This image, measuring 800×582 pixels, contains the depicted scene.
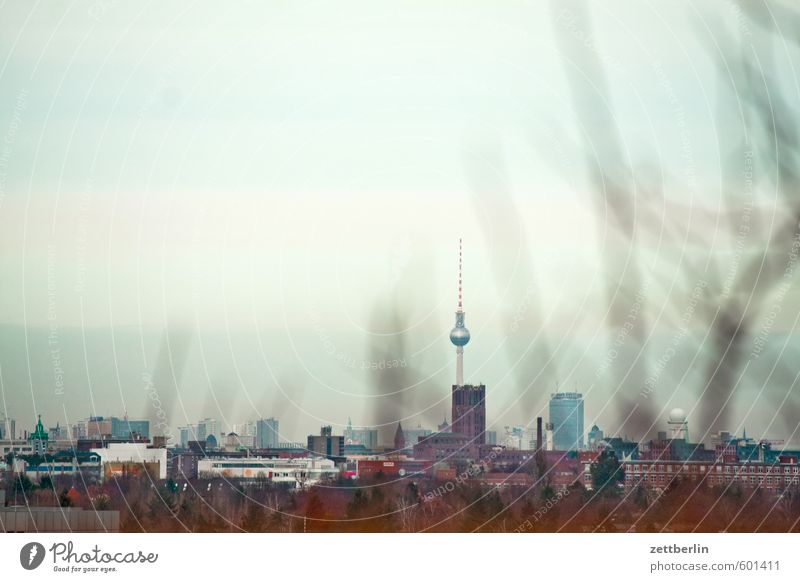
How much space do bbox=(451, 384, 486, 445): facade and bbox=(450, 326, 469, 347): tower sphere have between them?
15.6 ft

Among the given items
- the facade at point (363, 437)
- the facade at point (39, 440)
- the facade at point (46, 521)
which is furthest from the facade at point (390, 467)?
the facade at point (46, 521)

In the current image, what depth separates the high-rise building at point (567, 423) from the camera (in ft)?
153

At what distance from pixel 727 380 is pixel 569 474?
12.2m

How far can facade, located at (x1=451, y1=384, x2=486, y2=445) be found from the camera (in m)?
51.1

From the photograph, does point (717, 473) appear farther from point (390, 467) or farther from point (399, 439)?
point (399, 439)

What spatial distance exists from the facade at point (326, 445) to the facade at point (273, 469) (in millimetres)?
332

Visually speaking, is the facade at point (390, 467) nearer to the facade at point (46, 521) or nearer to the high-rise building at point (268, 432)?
the high-rise building at point (268, 432)

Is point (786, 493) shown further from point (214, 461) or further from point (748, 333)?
point (214, 461)

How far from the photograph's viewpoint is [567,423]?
4966 cm

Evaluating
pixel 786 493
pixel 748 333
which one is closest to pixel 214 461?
pixel 786 493

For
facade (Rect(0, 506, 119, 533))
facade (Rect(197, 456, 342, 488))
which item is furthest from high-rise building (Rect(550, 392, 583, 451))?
facade (Rect(0, 506, 119, 533))

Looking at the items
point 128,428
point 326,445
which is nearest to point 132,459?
point 128,428

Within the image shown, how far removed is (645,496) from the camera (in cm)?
3756

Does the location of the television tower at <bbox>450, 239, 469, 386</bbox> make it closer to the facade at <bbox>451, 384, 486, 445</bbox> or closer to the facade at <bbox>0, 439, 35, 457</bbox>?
the facade at <bbox>451, 384, 486, 445</bbox>
